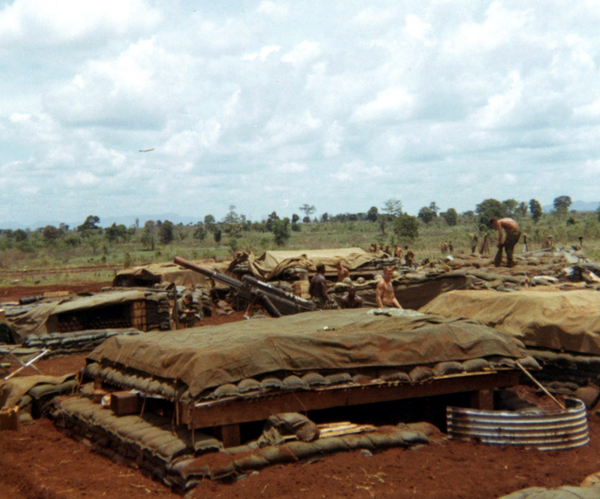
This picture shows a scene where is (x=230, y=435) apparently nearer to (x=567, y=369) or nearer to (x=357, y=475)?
(x=357, y=475)

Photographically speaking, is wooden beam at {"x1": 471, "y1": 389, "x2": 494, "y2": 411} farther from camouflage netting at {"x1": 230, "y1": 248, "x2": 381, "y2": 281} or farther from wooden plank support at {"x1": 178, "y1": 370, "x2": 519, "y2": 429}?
camouflage netting at {"x1": 230, "y1": 248, "x2": 381, "y2": 281}

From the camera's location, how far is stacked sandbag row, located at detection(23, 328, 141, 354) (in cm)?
1341

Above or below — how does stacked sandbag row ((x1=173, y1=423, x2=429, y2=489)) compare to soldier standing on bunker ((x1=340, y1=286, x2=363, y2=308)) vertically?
below

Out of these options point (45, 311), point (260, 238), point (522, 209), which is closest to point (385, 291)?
point (45, 311)

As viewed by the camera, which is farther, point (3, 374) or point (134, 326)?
point (134, 326)

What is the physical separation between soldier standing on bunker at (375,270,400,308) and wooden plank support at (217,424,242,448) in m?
5.04

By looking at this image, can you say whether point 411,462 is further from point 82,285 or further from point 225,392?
point 82,285

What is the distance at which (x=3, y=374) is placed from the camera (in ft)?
34.4

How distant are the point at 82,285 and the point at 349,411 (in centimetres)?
2446

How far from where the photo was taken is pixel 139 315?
51.4 feet

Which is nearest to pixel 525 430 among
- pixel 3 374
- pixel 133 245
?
pixel 3 374

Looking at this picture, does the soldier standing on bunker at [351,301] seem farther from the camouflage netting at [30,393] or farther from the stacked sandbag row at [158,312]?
the stacked sandbag row at [158,312]

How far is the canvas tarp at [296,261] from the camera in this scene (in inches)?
769

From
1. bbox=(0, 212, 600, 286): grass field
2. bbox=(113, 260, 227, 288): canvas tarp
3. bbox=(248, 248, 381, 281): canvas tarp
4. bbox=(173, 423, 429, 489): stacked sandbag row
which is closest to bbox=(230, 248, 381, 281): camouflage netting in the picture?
bbox=(248, 248, 381, 281): canvas tarp
